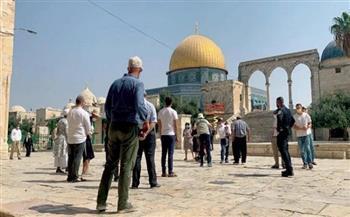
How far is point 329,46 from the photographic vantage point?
4000 centimetres

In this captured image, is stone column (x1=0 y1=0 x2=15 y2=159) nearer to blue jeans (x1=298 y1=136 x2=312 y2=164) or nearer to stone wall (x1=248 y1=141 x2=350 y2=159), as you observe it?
stone wall (x1=248 y1=141 x2=350 y2=159)

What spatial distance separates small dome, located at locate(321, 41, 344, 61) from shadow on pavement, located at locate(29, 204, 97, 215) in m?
40.5

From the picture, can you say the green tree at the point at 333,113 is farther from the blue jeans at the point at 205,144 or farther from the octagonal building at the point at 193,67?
the blue jeans at the point at 205,144

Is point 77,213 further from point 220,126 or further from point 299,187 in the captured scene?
point 220,126

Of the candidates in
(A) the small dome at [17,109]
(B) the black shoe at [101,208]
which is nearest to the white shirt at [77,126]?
(B) the black shoe at [101,208]

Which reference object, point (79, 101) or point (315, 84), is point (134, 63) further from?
point (315, 84)

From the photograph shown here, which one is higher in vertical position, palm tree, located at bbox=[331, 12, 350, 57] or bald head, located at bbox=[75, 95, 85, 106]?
palm tree, located at bbox=[331, 12, 350, 57]

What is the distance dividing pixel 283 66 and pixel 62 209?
39299mm

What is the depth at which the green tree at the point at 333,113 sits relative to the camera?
2778 cm

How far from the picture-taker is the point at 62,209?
3271 mm

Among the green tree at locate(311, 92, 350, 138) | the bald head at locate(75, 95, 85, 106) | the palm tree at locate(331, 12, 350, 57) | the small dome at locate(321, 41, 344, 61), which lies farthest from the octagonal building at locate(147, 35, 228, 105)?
the bald head at locate(75, 95, 85, 106)

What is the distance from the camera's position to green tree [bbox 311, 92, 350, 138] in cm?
2778

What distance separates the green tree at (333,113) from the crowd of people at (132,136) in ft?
68.4

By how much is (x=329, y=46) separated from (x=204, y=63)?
17.6m
